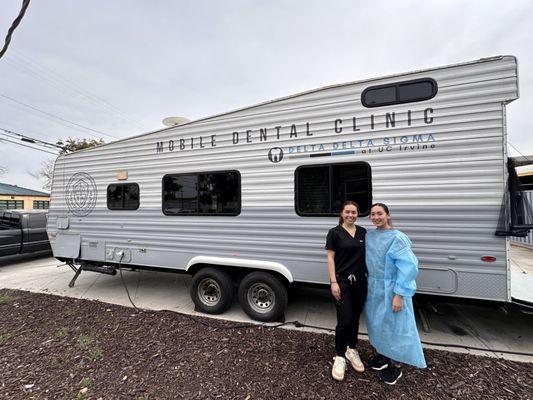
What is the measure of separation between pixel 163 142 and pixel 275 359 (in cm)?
373

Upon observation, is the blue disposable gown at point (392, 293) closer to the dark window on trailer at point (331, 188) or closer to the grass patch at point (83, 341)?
the dark window on trailer at point (331, 188)

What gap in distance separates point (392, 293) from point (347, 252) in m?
0.54

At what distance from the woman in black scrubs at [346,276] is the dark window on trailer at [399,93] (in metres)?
1.46

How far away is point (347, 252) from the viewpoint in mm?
2695

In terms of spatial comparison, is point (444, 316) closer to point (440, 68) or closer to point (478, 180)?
point (478, 180)

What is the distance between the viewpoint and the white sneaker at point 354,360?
273cm

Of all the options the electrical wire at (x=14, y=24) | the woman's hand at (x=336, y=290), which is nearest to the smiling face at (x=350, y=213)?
the woman's hand at (x=336, y=290)

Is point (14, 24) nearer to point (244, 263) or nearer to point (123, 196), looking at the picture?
point (123, 196)

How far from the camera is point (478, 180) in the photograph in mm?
2832

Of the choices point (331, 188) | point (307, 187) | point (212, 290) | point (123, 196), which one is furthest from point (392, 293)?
point (123, 196)

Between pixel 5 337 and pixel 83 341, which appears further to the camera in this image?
pixel 5 337

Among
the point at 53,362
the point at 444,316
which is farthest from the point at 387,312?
the point at 53,362

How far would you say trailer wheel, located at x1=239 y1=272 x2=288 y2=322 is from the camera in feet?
12.3

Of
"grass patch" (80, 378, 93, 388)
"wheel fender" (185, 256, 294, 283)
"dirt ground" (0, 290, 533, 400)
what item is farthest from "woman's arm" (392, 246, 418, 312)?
"grass patch" (80, 378, 93, 388)
